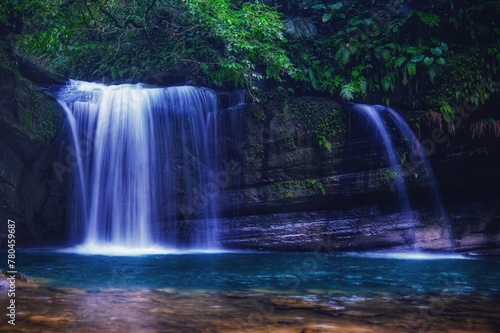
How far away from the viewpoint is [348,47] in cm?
1235

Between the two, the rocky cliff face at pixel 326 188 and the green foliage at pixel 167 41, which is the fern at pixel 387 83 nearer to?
the rocky cliff face at pixel 326 188

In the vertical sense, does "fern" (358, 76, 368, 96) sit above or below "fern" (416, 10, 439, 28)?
below

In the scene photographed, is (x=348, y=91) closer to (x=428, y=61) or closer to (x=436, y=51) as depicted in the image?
(x=428, y=61)

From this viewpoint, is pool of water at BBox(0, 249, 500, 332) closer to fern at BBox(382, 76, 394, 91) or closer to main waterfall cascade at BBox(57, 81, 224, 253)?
main waterfall cascade at BBox(57, 81, 224, 253)

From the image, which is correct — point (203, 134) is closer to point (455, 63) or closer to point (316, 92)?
point (316, 92)

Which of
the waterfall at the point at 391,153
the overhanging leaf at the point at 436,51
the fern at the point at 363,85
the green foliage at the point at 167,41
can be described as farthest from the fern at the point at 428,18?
the green foliage at the point at 167,41

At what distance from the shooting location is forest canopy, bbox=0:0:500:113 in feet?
37.0

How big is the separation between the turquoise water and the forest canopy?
426 centimetres

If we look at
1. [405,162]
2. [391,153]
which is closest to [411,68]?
[391,153]

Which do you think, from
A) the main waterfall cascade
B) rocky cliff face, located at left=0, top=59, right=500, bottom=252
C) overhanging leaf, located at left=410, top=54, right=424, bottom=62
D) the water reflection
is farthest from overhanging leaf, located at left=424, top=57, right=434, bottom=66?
the water reflection

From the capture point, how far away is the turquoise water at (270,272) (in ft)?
19.5

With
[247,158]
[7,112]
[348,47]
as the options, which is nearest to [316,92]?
[348,47]

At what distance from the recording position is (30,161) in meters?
10.4

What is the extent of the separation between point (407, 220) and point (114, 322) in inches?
340
